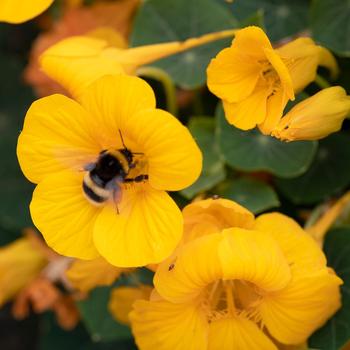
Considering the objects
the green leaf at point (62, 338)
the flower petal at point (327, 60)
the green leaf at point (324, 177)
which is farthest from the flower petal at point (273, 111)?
the green leaf at point (62, 338)

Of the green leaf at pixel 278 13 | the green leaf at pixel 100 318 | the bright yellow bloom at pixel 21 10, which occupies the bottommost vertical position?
the green leaf at pixel 100 318

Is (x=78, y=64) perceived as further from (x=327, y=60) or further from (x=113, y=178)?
(x=327, y=60)

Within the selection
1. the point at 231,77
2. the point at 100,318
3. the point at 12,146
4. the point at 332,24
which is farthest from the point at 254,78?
the point at 12,146

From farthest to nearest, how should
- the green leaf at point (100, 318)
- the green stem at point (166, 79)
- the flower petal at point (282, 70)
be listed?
the green leaf at point (100, 318) → the green stem at point (166, 79) → the flower petal at point (282, 70)

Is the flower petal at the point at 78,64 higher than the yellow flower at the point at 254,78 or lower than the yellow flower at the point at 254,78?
lower

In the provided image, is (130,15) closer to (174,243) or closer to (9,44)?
(9,44)

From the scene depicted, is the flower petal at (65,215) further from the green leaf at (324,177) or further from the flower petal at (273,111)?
the green leaf at (324,177)

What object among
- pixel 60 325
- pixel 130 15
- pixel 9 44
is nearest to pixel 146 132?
pixel 130 15
